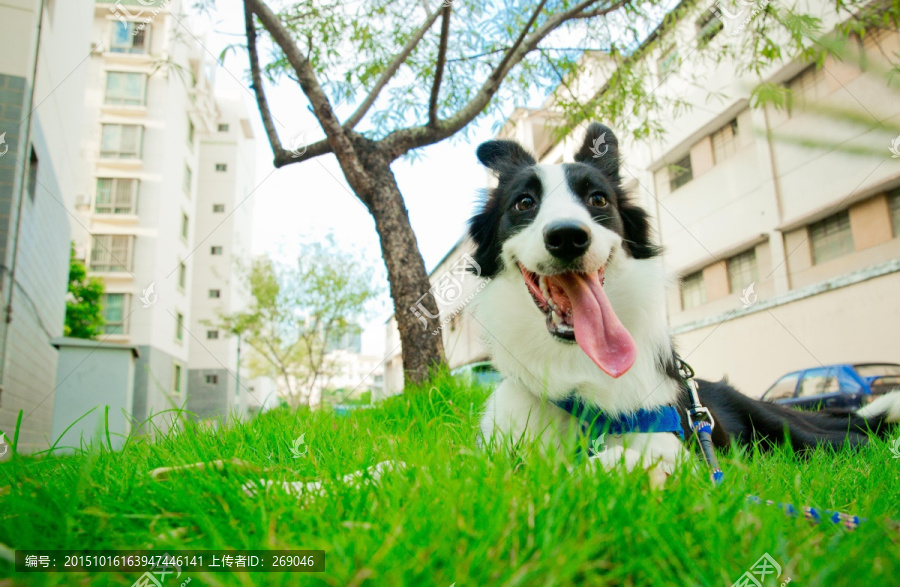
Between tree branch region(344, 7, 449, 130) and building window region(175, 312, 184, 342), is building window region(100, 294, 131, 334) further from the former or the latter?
tree branch region(344, 7, 449, 130)

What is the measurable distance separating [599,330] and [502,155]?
148 centimetres

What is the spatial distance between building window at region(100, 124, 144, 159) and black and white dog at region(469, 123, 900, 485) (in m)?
27.1

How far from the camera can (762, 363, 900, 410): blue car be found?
6531mm

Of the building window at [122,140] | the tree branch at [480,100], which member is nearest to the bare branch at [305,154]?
the tree branch at [480,100]

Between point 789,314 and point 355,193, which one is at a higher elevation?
point 355,193

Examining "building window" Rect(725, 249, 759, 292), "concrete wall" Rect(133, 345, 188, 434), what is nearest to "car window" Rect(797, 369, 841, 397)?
"building window" Rect(725, 249, 759, 292)

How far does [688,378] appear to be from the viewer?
8.87ft

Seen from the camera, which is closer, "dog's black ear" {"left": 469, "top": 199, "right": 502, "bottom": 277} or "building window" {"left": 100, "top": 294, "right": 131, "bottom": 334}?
"dog's black ear" {"left": 469, "top": 199, "right": 502, "bottom": 277}

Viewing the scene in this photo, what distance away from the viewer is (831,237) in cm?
990

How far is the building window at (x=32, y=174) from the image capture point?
23.0ft

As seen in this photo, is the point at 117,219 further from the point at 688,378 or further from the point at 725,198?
the point at 688,378

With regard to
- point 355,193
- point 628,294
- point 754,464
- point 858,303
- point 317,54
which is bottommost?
point 754,464

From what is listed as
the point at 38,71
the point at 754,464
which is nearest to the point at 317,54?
the point at 38,71

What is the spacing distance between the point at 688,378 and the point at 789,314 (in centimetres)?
985
